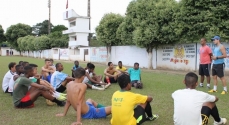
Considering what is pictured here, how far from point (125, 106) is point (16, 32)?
3153 inches

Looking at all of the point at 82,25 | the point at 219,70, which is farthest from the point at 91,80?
the point at 82,25

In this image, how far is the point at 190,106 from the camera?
165 inches

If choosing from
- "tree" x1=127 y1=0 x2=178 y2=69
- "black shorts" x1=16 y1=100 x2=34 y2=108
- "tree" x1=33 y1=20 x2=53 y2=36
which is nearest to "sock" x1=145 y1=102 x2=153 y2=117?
"black shorts" x1=16 y1=100 x2=34 y2=108

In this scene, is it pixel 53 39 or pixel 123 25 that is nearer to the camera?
pixel 123 25

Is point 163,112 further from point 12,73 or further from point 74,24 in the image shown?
point 74,24

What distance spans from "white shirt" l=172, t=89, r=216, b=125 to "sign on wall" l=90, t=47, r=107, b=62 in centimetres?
2917

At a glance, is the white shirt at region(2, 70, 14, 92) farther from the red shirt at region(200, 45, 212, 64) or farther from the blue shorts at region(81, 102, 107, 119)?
the red shirt at region(200, 45, 212, 64)

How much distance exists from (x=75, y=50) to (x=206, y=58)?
126 ft

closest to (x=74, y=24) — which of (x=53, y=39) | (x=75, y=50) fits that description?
(x=53, y=39)

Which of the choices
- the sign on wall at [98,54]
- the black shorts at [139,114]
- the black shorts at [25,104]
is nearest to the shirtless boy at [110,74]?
the black shorts at [25,104]

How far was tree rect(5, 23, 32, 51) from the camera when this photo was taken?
7869 cm

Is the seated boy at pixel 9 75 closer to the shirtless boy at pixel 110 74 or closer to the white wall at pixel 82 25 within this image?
the shirtless boy at pixel 110 74

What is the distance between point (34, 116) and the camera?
20.6 feet

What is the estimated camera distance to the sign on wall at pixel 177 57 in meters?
20.1
